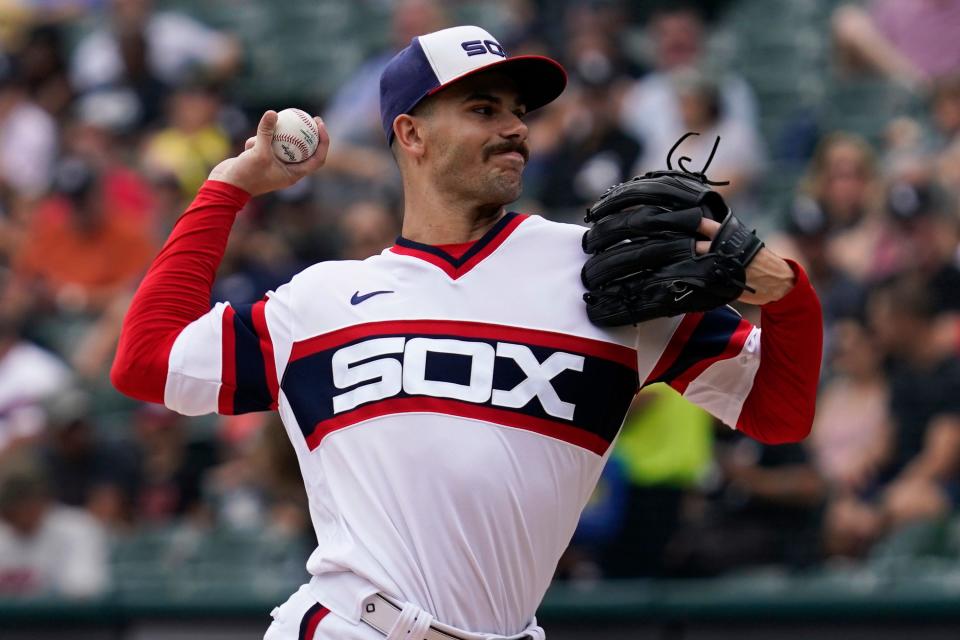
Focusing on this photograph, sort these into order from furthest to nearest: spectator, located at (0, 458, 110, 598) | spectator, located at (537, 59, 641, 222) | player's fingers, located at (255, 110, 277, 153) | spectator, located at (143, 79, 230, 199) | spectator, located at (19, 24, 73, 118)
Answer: spectator, located at (19, 24, 73, 118) < spectator, located at (143, 79, 230, 199) < spectator, located at (537, 59, 641, 222) < spectator, located at (0, 458, 110, 598) < player's fingers, located at (255, 110, 277, 153)

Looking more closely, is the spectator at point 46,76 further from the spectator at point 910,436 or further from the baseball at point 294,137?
the baseball at point 294,137

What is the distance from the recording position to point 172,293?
11.2 feet

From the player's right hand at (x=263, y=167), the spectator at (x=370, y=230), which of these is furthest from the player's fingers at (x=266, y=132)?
the spectator at (x=370, y=230)

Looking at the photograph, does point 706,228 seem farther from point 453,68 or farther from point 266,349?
point 266,349

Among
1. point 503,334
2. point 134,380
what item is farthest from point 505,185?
point 134,380

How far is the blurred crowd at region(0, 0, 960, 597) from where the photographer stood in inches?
241

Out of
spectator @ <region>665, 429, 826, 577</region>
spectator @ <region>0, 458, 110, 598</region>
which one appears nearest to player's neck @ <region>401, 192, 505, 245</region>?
spectator @ <region>665, 429, 826, 577</region>

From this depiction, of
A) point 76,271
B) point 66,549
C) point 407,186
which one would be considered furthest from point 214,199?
point 76,271

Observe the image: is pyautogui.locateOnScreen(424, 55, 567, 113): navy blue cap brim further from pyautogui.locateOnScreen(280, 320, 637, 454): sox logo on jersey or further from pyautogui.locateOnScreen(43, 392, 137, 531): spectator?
pyautogui.locateOnScreen(43, 392, 137, 531): spectator

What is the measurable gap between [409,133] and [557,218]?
4599 millimetres

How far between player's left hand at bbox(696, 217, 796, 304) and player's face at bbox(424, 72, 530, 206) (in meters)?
0.49

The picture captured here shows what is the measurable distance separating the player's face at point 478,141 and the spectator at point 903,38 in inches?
197

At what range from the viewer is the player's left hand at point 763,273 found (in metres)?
3.02

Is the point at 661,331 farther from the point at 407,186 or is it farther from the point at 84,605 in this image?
the point at 84,605
